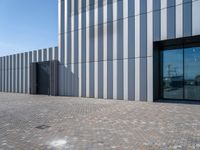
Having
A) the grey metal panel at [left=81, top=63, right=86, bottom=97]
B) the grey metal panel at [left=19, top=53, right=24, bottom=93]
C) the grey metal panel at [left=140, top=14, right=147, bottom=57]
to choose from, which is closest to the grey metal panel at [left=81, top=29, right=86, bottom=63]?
the grey metal panel at [left=81, top=63, right=86, bottom=97]

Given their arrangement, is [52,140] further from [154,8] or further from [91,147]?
[154,8]

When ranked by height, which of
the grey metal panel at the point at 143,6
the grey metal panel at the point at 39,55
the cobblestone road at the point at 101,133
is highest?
the grey metal panel at the point at 143,6

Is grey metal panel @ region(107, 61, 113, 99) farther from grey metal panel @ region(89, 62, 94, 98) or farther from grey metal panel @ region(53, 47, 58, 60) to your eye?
grey metal panel @ region(53, 47, 58, 60)

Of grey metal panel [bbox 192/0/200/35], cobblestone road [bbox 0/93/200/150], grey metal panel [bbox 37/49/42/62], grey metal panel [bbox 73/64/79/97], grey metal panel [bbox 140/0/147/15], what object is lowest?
cobblestone road [bbox 0/93/200/150]

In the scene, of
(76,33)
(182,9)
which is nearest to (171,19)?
(182,9)

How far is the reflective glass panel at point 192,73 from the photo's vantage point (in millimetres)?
13984

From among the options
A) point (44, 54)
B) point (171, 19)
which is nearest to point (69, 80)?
point (44, 54)

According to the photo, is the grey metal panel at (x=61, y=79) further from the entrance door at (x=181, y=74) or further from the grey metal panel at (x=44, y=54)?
the entrance door at (x=181, y=74)

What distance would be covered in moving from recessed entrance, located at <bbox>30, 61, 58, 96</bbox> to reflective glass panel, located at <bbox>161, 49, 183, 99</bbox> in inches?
392

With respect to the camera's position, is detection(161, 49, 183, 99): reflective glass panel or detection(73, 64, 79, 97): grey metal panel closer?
detection(161, 49, 183, 99): reflective glass panel

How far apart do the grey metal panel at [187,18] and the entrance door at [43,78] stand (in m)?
13.2

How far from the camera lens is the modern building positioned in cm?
1357

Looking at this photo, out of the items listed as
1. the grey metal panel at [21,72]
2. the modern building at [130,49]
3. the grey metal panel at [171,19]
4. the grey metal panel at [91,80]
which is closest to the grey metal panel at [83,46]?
the modern building at [130,49]

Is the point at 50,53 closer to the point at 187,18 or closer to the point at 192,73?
the point at 187,18
